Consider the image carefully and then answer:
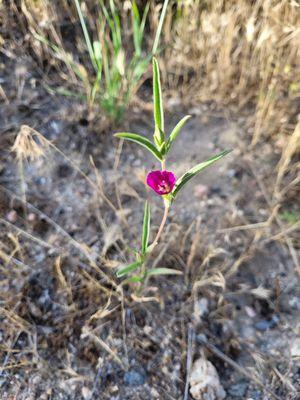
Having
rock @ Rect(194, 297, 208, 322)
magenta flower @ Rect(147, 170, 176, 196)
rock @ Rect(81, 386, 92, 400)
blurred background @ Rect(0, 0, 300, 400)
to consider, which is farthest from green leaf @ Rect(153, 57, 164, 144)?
rock @ Rect(81, 386, 92, 400)

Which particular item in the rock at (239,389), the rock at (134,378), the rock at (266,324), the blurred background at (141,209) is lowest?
the rock at (239,389)

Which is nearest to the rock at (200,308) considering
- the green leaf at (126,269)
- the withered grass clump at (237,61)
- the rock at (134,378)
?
the rock at (134,378)

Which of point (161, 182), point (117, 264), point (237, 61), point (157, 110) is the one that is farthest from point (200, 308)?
point (237, 61)

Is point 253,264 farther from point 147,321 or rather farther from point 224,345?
point 147,321

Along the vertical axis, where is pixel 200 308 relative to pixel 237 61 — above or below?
below

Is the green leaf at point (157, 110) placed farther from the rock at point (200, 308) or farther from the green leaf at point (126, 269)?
the rock at point (200, 308)

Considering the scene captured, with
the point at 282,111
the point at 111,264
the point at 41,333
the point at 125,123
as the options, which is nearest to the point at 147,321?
the point at 111,264

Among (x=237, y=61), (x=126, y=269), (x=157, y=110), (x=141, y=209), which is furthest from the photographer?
(x=237, y=61)

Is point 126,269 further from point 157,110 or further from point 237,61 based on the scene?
point 237,61

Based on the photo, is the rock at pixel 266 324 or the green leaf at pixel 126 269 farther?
the rock at pixel 266 324
